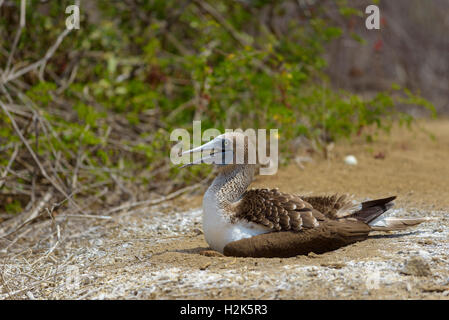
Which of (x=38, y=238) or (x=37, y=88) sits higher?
(x=37, y=88)

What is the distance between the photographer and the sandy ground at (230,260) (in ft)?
11.3

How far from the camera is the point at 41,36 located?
8891 millimetres

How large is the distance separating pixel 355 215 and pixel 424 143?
15.1 ft

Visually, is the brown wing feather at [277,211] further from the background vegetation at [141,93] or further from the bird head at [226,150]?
the background vegetation at [141,93]

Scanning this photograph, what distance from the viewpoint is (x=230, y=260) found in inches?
156

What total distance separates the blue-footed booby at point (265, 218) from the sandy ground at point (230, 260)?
10cm

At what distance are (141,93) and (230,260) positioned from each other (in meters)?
5.34

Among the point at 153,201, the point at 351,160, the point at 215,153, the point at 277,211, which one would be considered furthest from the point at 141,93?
the point at 277,211

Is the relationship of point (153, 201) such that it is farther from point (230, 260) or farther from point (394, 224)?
point (394, 224)

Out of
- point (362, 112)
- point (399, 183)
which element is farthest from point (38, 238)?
point (362, 112)

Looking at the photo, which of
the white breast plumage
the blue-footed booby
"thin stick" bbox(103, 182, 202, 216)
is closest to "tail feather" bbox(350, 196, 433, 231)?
the blue-footed booby

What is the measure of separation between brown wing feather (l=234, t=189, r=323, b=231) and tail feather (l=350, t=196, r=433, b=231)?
1.58ft

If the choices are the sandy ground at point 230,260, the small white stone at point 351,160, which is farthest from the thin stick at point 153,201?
the small white stone at point 351,160
